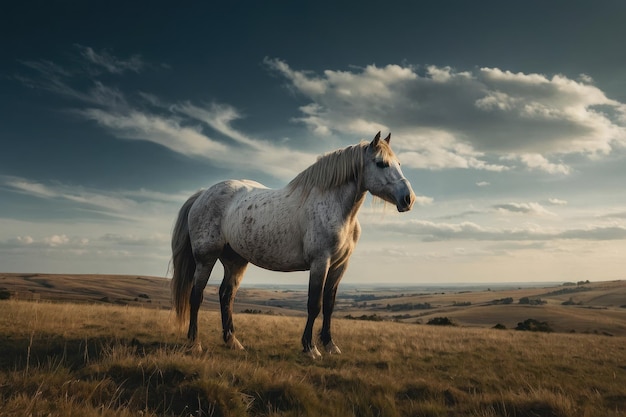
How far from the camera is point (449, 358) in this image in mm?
7828

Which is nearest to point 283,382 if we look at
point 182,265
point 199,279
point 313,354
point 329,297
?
point 313,354

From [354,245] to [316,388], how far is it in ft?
10.9

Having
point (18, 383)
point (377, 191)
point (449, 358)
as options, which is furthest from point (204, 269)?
point (449, 358)

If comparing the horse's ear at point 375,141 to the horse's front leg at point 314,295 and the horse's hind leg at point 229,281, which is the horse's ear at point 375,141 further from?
the horse's hind leg at point 229,281

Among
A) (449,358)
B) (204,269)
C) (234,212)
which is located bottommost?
(449,358)

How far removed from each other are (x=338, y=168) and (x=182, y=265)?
4.31 meters

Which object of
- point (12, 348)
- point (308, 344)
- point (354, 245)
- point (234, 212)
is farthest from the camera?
point (234, 212)

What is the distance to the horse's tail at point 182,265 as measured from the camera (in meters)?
8.74

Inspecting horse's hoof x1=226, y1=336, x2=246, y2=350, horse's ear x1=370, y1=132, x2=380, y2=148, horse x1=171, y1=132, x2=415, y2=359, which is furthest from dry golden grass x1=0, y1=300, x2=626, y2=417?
horse's ear x1=370, y1=132, x2=380, y2=148

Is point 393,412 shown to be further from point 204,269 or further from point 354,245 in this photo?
point 204,269

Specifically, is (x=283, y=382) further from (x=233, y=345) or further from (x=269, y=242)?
(x=233, y=345)

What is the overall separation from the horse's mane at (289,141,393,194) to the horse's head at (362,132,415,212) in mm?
26

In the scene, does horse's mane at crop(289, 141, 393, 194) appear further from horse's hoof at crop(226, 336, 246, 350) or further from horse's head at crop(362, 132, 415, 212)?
horse's hoof at crop(226, 336, 246, 350)

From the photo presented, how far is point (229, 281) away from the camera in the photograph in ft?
29.1
